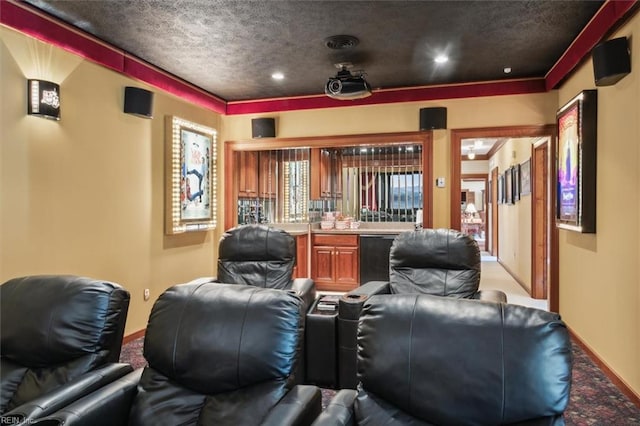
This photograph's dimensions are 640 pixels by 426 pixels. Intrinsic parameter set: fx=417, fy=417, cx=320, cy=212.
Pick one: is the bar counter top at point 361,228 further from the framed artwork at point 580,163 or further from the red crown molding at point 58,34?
the red crown molding at point 58,34

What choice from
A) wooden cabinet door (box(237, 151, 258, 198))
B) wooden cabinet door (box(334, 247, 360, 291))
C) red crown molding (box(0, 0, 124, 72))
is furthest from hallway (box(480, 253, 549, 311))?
red crown molding (box(0, 0, 124, 72))

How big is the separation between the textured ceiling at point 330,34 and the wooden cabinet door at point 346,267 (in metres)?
2.50

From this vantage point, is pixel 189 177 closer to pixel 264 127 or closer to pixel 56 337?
pixel 264 127

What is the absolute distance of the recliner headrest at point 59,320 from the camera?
179 centimetres

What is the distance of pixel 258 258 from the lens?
3.54 metres

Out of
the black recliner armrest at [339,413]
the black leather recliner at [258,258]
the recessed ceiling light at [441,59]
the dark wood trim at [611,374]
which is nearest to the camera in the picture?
the black recliner armrest at [339,413]

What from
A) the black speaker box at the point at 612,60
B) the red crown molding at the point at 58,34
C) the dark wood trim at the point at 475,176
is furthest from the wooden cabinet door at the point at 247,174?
the dark wood trim at the point at 475,176

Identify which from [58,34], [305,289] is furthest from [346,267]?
[58,34]

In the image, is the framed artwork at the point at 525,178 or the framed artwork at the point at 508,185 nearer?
the framed artwork at the point at 525,178

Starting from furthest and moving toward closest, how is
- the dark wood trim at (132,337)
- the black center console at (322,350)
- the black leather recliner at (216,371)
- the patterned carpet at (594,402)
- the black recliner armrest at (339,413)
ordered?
the dark wood trim at (132,337)
the black center console at (322,350)
the patterned carpet at (594,402)
the black leather recliner at (216,371)
the black recliner armrest at (339,413)

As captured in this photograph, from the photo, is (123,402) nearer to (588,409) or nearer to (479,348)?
(479,348)

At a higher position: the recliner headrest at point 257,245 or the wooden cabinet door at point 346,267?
the recliner headrest at point 257,245

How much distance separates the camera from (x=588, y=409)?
2658mm

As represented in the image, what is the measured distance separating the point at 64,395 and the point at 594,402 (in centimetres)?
306
